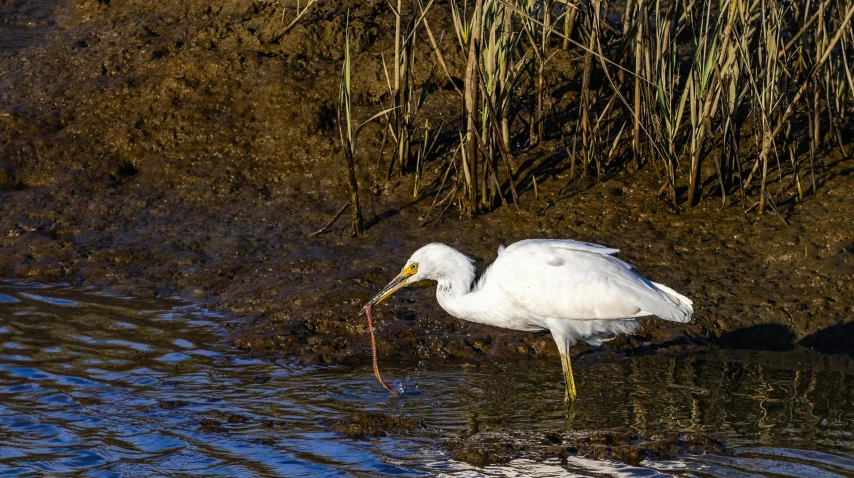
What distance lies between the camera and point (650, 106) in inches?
297

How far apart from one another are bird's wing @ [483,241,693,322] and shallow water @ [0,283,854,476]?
439mm

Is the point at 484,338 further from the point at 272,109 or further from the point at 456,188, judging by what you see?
the point at 272,109

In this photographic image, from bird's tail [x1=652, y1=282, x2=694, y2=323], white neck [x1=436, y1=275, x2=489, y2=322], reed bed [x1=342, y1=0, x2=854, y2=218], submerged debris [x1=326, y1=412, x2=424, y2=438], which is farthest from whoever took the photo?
reed bed [x1=342, y1=0, x2=854, y2=218]

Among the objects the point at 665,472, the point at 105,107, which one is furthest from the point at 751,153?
the point at 105,107

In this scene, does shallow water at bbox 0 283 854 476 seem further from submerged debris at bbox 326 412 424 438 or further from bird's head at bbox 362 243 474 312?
bird's head at bbox 362 243 474 312

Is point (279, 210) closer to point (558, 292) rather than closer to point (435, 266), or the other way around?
point (435, 266)

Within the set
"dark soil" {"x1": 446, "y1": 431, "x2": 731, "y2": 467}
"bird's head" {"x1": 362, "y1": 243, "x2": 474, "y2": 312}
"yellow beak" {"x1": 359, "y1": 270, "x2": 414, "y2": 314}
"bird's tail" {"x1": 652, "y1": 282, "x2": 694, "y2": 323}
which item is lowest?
"dark soil" {"x1": 446, "y1": 431, "x2": 731, "y2": 467}

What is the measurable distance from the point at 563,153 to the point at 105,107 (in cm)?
427

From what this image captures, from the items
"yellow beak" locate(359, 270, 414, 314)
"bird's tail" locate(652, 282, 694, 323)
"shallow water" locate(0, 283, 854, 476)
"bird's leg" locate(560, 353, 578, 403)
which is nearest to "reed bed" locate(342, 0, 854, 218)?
"yellow beak" locate(359, 270, 414, 314)

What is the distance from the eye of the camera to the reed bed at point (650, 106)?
24.0 feet

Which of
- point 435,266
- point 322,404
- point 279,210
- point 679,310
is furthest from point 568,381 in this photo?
point 279,210

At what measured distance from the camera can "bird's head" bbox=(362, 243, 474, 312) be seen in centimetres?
638

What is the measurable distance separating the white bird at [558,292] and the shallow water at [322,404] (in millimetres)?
344

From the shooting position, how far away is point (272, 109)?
9281 millimetres
